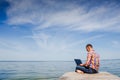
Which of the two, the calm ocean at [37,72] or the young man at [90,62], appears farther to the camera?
the calm ocean at [37,72]

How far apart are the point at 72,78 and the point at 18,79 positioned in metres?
20.3

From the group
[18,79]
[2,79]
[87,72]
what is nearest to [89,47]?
[87,72]

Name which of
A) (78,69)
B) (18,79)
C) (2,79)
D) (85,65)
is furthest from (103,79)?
(2,79)

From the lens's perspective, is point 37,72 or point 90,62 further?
point 37,72

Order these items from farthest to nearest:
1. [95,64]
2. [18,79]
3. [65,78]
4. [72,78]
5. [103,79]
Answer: [18,79]
[95,64]
[65,78]
[72,78]
[103,79]

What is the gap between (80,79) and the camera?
9.60m

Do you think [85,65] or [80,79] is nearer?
[80,79]

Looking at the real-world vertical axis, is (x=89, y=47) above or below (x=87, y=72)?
above

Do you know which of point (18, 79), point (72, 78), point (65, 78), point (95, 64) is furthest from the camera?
point (18, 79)

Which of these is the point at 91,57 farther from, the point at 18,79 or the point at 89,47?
the point at 18,79

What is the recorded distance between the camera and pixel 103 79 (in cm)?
949

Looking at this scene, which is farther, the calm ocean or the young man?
the calm ocean

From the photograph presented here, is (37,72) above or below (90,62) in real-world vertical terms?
below

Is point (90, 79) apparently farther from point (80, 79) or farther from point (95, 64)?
point (95, 64)
